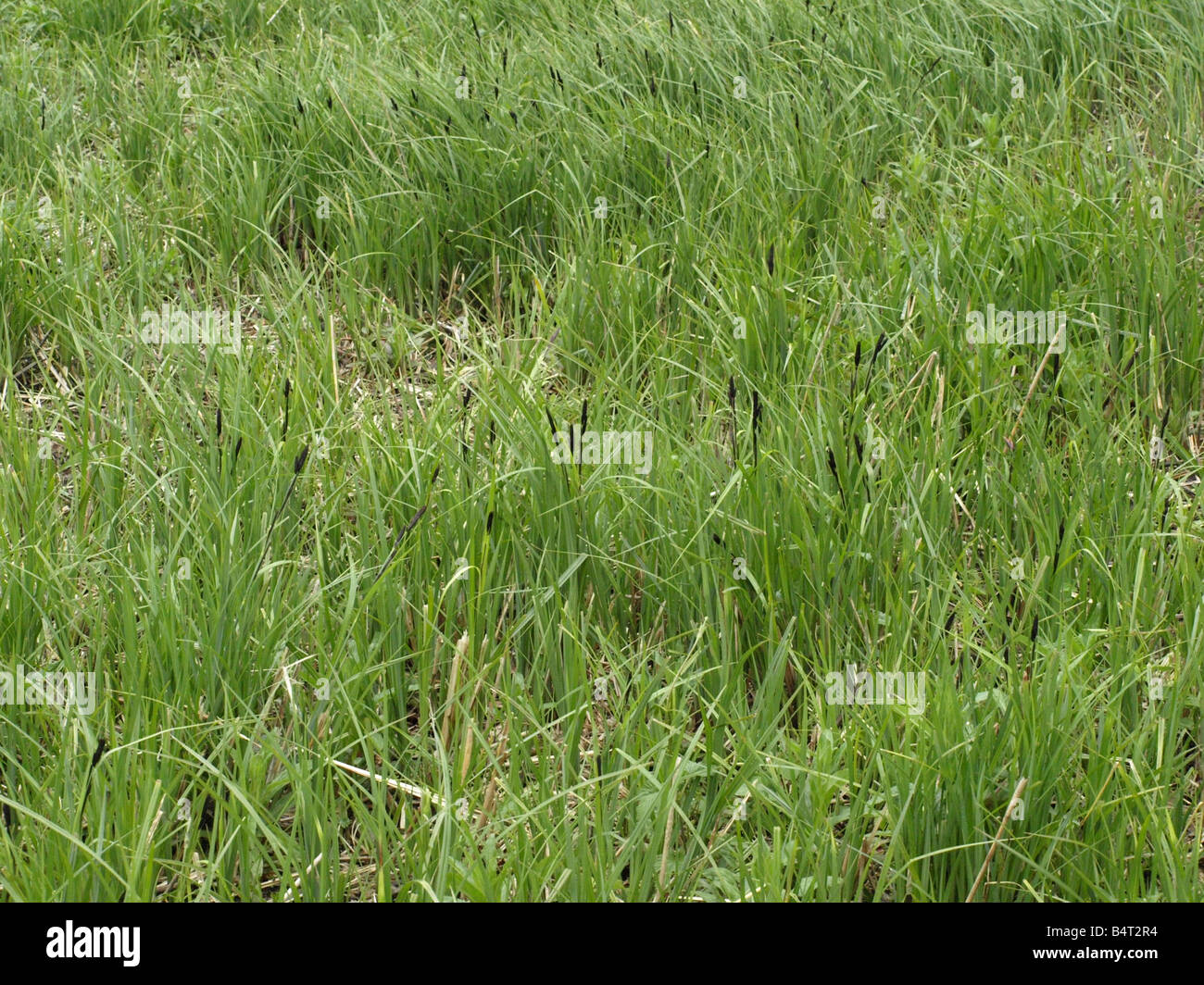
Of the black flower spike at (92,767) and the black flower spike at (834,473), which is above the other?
the black flower spike at (834,473)

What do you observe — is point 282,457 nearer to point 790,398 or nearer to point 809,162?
point 790,398

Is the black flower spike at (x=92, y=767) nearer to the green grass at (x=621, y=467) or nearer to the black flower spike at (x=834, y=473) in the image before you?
the green grass at (x=621, y=467)

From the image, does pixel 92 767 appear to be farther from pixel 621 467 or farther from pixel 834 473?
pixel 834 473

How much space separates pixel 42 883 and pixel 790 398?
195 centimetres

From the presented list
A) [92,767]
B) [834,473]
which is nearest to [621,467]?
[834,473]

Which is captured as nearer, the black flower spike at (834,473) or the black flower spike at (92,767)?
the black flower spike at (92,767)

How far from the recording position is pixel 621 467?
9.16 feet

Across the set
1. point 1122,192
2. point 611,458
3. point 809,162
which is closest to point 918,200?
point 809,162

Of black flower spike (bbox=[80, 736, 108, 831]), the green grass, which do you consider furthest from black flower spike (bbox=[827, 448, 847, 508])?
black flower spike (bbox=[80, 736, 108, 831])

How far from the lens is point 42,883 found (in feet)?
6.11

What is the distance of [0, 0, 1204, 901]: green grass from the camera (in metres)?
2.05

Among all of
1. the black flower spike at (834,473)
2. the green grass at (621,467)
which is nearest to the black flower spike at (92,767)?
the green grass at (621,467)

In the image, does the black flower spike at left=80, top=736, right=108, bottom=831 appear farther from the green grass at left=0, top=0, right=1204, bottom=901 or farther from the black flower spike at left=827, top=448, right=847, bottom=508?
the black flower spike at left=827, top=448, right=847, bottom=508

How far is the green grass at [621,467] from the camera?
2.05 metres
